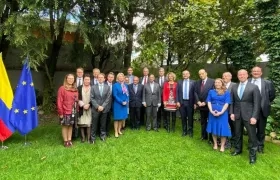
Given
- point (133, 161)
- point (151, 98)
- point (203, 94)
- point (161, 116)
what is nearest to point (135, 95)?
point (151, 98)

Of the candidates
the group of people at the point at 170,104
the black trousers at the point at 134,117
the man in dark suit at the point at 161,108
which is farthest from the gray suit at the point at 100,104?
the man in dark suit at the point at 161,108

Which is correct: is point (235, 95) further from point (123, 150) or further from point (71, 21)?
point (71, 21)

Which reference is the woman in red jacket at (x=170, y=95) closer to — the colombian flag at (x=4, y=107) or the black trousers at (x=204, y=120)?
the black trousers at (x=204, y=120)

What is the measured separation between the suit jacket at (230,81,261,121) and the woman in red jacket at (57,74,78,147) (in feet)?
10.7

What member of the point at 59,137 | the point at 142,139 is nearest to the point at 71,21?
the point at 59,137

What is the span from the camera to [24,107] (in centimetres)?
622

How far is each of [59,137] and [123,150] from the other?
Result: 6.50 feet

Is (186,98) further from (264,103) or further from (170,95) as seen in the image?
(264,103)

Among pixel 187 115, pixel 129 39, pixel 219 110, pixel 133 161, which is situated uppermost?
pixel 129 39

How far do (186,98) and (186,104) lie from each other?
5.5 inches

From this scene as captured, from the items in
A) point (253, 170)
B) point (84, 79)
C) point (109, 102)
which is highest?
point (84, 79)

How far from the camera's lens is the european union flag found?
6.14 meters

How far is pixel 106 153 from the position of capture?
Answer: 5461 millimetres

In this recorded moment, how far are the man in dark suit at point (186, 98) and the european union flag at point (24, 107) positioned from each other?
3.36m
